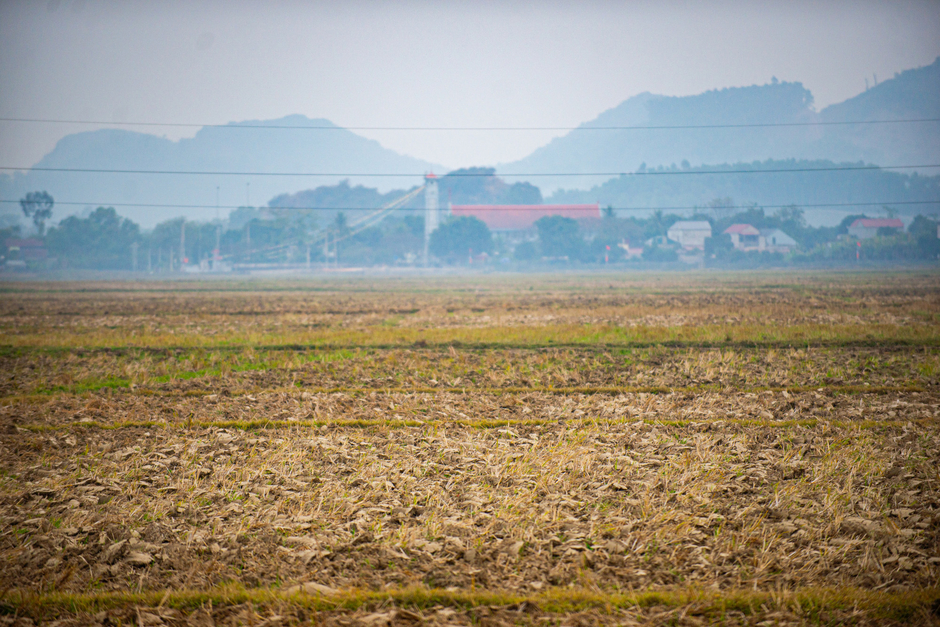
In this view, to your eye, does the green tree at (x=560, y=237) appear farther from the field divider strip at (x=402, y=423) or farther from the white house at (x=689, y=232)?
the field divider strip at (x=402, y=423)

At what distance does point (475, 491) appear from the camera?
7527 mm

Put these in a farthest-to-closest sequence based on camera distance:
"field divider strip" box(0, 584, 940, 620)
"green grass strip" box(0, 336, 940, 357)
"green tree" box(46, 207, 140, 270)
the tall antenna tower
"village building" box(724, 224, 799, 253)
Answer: the tall antenna tower, "village building" box(724, 224, 799, 253), "green tree" box(46, 207, 140, 270), "green grass strip" box(0, 336, 940, 357), "field divider strip" box(0, 584, 940, 620)

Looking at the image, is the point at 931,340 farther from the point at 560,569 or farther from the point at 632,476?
the point at 560,569

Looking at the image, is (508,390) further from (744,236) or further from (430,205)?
(430,205)

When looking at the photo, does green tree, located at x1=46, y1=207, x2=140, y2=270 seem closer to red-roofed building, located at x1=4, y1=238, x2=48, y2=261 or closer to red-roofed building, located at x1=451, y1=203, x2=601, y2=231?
red-roofed building, located at x1=4, y1=238, x2=48, y2=261

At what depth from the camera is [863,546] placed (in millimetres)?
6070

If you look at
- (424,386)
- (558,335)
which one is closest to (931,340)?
(558,335)

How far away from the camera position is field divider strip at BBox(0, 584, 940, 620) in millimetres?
5125

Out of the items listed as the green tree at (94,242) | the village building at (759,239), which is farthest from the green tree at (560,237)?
the green tree at (94,242)

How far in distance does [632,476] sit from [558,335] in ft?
46.3

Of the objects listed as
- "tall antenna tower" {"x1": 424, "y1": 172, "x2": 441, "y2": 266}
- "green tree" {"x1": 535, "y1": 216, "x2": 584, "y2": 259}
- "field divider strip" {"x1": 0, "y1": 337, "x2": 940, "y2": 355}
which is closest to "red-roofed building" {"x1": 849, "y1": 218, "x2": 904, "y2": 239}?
"green tree" {"x1": 535, "y1": 216, "x2": 584, "y2": 259}

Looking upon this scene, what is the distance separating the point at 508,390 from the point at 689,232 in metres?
136

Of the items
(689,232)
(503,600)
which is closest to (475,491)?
(503,600)

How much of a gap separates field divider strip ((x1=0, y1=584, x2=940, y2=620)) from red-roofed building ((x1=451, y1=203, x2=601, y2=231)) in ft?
511
